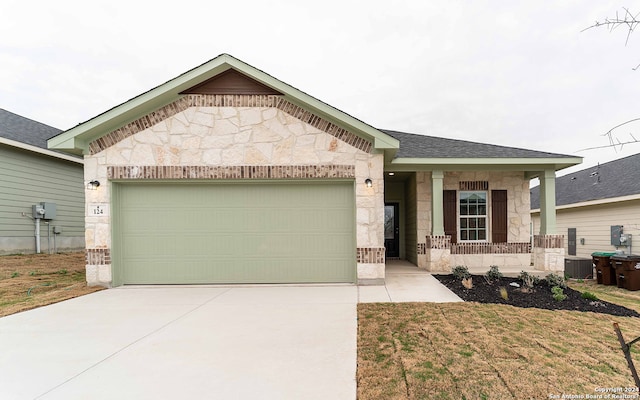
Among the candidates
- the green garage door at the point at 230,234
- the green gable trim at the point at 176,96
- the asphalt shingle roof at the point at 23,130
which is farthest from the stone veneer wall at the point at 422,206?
the asphalt shingle roof at the point at 23,130

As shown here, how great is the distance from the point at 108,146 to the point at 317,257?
18.8ft

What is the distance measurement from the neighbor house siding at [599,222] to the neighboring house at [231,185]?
31.7 ft

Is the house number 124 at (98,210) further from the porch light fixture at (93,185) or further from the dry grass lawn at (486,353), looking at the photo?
the dry grass lawn at (486,353)

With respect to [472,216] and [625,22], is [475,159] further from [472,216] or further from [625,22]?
[625,22]

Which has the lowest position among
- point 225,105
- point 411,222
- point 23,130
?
point 411,222

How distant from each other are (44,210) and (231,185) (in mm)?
10303

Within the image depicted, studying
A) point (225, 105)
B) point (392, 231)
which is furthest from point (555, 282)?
point (225, 105)

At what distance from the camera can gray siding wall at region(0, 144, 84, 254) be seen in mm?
11781

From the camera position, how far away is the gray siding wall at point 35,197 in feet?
38.7

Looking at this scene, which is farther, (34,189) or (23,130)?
(23,130)

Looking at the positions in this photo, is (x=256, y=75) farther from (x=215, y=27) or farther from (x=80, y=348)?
(x=215, y=27)

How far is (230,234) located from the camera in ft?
25.2

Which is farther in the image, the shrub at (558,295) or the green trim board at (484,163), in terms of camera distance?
the green trim board at (484,163)

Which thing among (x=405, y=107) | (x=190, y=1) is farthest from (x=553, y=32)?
(x=405, y=107)
